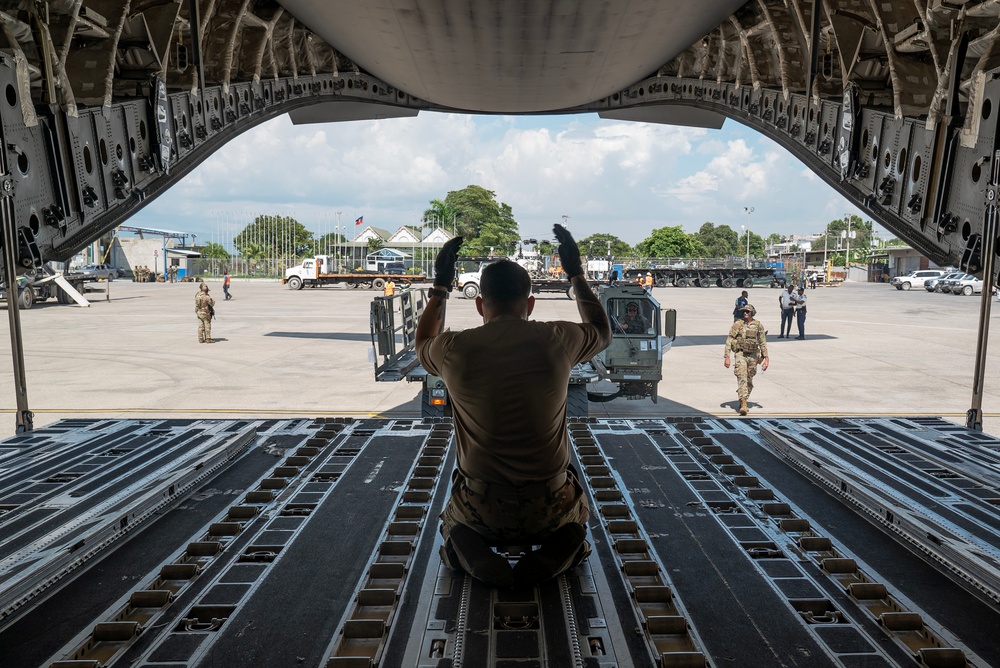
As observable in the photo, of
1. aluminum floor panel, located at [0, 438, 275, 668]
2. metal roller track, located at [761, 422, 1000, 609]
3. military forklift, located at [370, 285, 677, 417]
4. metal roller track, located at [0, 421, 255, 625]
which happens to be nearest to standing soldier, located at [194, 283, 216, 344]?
military forklift, located at [370, 285, 677, 417]

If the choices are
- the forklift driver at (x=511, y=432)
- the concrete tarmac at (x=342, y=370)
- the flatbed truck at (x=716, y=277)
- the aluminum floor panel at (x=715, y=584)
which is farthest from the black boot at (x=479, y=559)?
the flatbed truck at (x=716, y=277)

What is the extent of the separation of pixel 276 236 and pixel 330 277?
59.4 m

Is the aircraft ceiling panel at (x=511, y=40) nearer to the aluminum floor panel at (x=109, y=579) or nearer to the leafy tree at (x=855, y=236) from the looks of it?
the aluminum floor panel at (x=109, y=579)

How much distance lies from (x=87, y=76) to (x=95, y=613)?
19.5ft

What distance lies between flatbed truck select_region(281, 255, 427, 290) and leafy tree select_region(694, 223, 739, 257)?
9964 cm

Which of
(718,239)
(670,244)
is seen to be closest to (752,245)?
(718,239)

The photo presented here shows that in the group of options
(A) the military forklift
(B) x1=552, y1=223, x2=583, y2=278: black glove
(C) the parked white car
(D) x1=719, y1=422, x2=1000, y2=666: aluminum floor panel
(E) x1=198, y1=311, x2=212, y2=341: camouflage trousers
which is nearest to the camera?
(D) x1=719, y1=422, x2=1000, y2=666: aluminum floor panel

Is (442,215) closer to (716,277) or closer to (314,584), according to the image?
(716,277)

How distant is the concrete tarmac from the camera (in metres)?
11.9

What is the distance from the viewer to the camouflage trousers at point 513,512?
3.15 meters

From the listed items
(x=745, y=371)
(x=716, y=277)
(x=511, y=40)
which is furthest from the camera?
(x=716, y=277)

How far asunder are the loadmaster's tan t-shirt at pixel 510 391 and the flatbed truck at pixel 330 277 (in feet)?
141

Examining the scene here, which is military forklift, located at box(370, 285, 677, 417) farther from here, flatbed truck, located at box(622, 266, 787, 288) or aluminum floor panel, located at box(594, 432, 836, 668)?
flatbed truck, located at box(622, 266, 787, 288)

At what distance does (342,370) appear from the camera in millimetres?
15398
